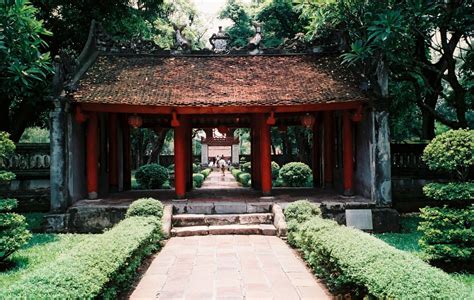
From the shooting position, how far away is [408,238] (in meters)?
10.2

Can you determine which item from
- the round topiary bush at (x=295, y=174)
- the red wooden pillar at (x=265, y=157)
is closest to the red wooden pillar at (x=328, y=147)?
the round topiary bush at (x=295, y=174)

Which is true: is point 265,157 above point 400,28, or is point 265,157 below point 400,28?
below

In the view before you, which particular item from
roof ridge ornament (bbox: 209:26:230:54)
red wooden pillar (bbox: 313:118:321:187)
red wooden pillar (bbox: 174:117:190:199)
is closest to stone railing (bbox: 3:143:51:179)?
red wooden pillar (bbox: 174:117:190:199)

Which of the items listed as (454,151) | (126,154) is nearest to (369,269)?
(454,151)

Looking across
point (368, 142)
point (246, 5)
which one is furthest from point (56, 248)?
point (246, 5)

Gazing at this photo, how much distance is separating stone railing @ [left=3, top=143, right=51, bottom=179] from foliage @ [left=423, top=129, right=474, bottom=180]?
11.0 metres

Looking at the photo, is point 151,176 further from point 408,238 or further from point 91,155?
point 408,238

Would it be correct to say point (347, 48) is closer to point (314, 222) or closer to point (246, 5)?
point (314, 222)

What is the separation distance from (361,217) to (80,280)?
822 centimetres

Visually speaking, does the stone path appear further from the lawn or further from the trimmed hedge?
the trimmed hedge

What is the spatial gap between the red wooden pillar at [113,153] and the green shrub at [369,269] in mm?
9351

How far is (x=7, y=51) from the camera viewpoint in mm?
9648

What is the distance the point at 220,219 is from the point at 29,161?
660 centimetres

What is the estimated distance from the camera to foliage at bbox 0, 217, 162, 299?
14.1 feet
